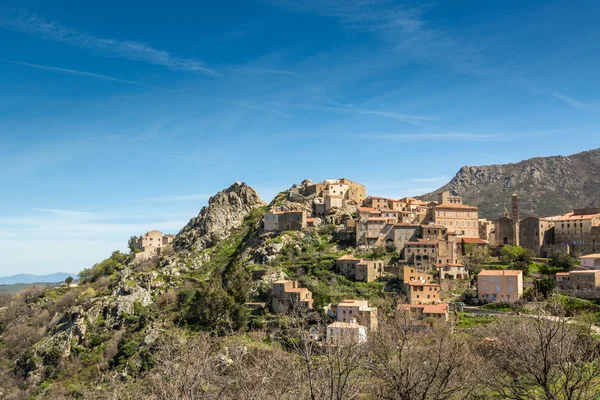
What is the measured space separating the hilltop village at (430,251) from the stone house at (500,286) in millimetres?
103

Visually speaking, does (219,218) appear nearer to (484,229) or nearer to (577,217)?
(484,229)

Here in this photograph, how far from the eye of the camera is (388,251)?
77125 millimetres

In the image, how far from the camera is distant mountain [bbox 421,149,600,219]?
165250mm

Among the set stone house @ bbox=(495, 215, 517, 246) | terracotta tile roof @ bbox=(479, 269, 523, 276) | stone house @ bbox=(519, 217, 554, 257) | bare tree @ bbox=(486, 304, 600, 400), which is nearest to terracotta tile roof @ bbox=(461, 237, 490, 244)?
stone house @ bbox=(495, 215, 517, 246)

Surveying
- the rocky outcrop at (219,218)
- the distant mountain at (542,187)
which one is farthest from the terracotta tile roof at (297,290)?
the distant mountain at (542,187)

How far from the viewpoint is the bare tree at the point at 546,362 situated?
70.4 feet

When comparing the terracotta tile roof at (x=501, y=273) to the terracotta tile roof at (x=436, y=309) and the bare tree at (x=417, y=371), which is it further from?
the bare tree at (x=417, y=371)

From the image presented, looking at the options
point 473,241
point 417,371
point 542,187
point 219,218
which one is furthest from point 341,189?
point 542,187

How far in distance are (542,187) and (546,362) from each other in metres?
173

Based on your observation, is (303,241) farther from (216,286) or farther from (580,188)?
(580,188)

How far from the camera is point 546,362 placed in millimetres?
21328

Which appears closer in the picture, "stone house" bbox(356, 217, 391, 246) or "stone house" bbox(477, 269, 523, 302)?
"stone house" bbox(477, 269, 523, 302)

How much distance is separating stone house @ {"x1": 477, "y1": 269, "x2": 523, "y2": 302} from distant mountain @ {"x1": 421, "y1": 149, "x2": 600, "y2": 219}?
99.2 metres

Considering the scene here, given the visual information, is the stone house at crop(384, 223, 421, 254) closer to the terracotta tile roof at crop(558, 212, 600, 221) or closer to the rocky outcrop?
the terracotta tile roof at crop(558, 212, 600, 221)
